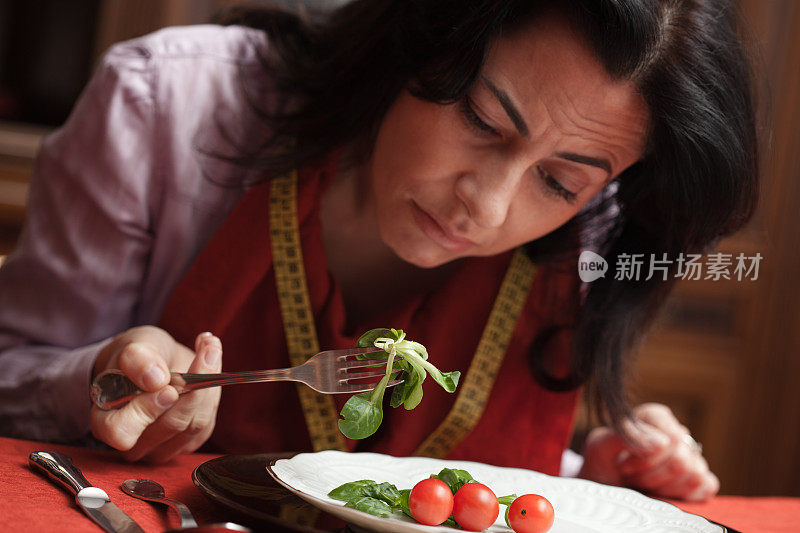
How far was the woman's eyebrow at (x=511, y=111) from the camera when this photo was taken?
0.82 m

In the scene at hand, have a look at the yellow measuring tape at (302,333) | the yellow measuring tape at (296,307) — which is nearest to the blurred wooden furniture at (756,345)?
the yellow measuring tape at (302,333)

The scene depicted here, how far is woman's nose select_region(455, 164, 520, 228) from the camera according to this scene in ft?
2.71

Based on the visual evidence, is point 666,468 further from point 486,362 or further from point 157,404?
point 157,404

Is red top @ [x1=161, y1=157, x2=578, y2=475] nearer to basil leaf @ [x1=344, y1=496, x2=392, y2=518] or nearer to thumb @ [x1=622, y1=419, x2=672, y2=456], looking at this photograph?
thumb @ [x1=622, y1=419, x2=672, y2=456]

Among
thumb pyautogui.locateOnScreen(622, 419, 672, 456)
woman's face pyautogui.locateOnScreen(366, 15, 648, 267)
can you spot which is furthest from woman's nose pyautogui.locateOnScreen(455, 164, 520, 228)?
thumb pyautogui.locateOnScreen(622, 419, 672, 456)

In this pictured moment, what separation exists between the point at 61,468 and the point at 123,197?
1.58 ft

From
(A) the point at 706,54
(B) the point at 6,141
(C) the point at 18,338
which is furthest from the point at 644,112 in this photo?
(B) the point at 6,141

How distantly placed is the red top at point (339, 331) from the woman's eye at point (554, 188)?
0.81ft

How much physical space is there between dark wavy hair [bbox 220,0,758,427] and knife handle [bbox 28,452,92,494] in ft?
1.60

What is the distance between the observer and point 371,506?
1.88 feet

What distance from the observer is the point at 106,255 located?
3.45ft

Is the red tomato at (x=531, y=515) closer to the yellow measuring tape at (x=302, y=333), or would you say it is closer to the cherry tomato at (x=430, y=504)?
the cherry tomato at (x=430, y=504)

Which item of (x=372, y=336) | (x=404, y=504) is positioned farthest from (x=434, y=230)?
(x=404, y=504)

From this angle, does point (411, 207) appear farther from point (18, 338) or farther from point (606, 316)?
point (18, 338)
